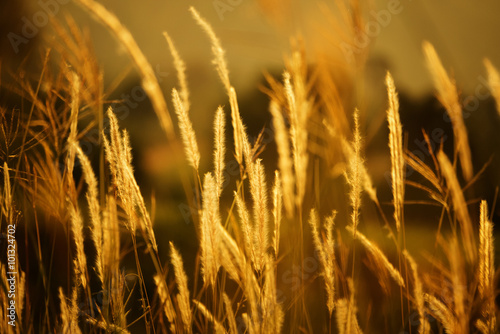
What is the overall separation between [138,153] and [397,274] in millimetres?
1734

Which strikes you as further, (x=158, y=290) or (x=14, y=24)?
(x=14, y=24)

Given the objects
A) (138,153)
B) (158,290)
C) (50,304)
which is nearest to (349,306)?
(158,290)

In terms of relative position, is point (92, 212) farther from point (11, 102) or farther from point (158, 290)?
point (11, 102)

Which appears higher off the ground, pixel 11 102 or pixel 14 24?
pixel 14 24

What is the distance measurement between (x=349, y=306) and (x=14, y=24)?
2.56 meters

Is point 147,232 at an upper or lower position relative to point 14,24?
lower

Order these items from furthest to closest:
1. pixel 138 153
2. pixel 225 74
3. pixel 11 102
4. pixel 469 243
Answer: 1. pixel 138 153
2. pixel 11 102
3. pixel 469 243
4. pixel 225 74

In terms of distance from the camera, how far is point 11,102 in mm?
1787

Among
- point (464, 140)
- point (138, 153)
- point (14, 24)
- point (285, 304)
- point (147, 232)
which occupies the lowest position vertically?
point (285, 304)

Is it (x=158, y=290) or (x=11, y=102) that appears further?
(x=11, y=102)

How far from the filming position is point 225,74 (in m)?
1.05

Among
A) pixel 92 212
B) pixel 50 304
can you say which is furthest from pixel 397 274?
pixel 50 304

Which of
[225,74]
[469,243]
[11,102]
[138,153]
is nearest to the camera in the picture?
[225,74]

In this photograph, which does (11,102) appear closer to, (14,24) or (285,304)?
(14,24)
